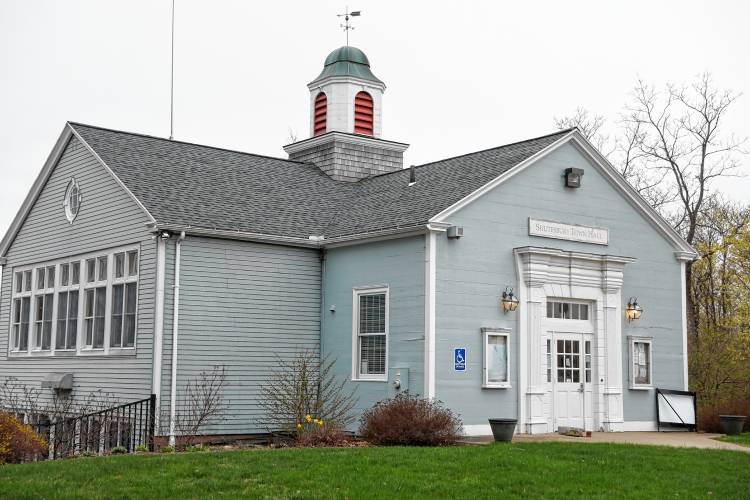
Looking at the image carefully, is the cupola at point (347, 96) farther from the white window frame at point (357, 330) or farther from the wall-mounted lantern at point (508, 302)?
the wall-mounted lantern at point (508, 302)

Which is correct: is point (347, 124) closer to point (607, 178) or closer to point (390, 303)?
point (607, 178)

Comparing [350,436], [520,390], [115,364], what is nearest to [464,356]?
[520,390]

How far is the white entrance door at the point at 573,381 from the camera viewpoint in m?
19.8

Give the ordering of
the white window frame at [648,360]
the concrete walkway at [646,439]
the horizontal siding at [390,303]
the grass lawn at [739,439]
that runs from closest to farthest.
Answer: the concrete walkway at [646,439] → the grass lawn at [739,439] → the horizontal siding at [390,303] → the white window frame at [648,360]

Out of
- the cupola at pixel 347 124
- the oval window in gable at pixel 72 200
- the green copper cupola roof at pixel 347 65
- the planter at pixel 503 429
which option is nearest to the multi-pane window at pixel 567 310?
the planter at pixel 503 429

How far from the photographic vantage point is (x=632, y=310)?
832 inches

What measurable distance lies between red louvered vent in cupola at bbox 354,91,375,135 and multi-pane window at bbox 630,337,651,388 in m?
9.90

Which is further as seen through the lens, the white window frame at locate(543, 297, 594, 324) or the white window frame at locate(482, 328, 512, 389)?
the white window frame at locate(543, 297, 594, 324)

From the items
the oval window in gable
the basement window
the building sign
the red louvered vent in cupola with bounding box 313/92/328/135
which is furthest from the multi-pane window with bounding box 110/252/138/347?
the basement window

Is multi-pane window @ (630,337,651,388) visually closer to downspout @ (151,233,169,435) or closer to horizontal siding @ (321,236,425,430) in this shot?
horizontal siding @ (321,236,425,430)

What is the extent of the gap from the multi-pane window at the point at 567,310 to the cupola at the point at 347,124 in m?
7.94

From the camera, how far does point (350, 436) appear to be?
1861 cm

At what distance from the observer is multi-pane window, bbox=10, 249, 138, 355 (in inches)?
791

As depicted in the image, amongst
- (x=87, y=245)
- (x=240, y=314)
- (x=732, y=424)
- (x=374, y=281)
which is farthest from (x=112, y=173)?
(x=732, y=424)
